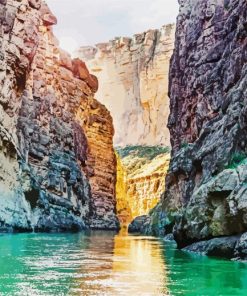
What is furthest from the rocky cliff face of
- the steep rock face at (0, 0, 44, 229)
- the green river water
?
the green river water

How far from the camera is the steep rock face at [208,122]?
56.2 feet

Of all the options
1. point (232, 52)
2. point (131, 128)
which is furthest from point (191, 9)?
point (131, 128)

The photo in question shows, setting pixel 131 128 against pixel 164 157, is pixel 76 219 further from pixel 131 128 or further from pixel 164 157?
pixel 131 128

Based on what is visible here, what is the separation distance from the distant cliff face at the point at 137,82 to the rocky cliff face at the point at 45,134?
45002 mm

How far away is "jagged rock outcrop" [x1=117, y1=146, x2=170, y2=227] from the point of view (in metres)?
108

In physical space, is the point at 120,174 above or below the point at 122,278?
above

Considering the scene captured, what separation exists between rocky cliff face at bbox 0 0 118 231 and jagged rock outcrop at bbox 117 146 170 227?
19.8 meters

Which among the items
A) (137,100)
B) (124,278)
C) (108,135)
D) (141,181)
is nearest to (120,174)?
(141,181)

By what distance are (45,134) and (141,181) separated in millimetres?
59860

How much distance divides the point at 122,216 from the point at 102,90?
189 ft

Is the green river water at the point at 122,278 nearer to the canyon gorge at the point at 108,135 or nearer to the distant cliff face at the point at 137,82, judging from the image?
the canyon gorge at the point at 108,135

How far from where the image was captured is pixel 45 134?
5581 cm

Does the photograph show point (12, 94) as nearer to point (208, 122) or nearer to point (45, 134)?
point (45, 134)

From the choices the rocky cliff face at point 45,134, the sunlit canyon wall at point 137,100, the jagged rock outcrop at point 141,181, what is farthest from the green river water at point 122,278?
the sunlit canyon wall at point 137,100
